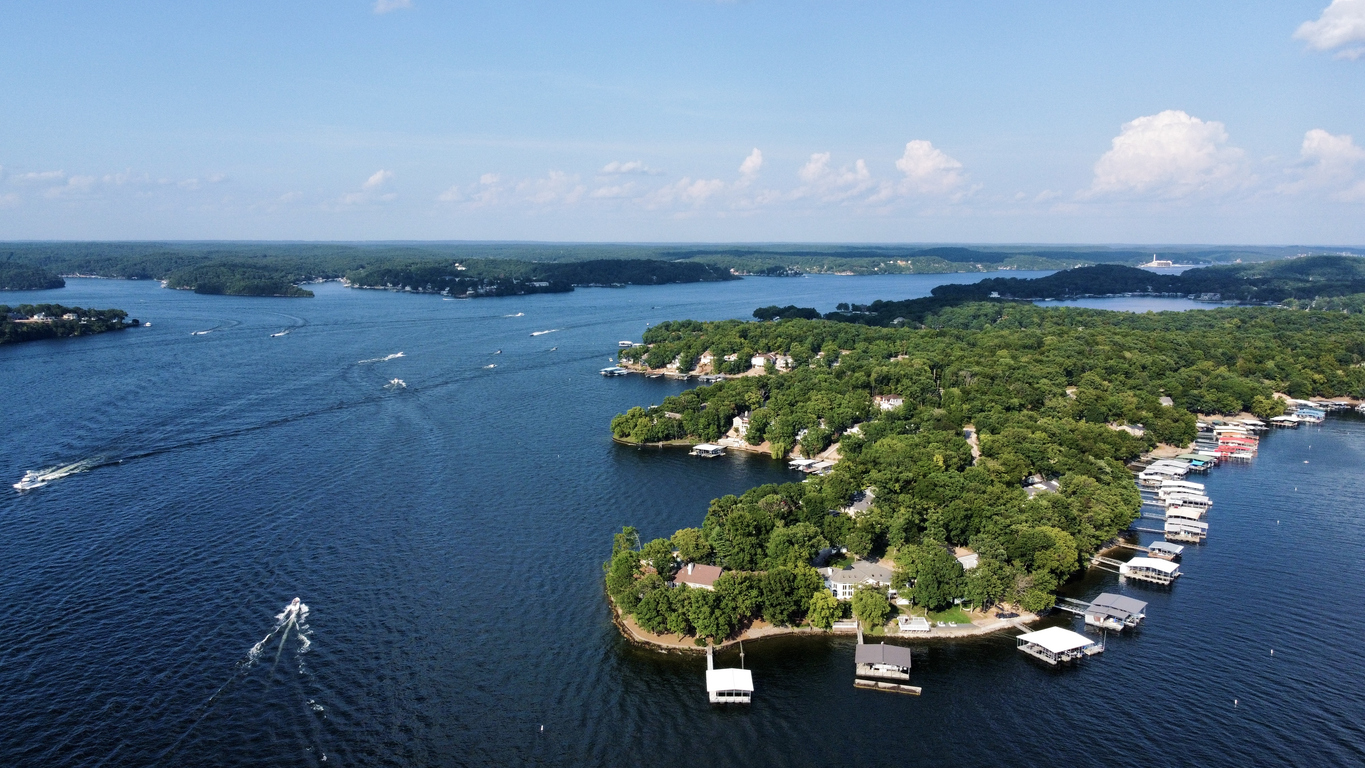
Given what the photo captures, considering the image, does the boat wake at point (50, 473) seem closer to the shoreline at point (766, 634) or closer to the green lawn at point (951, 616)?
the shoreline at point (766, 634)

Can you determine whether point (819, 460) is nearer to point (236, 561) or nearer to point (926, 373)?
point (926, 373)

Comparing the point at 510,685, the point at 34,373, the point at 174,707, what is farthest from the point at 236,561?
the point at 34,373

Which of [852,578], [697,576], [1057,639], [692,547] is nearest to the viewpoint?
[1057,639]

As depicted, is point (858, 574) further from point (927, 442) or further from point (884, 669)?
point (927, 442)

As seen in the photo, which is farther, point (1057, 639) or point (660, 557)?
point (660, 557)

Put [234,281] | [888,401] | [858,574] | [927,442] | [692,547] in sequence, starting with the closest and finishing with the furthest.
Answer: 1. [858,574]
2. [692,547]
3. [927,442]
4. [888,401]
5. [234,281]

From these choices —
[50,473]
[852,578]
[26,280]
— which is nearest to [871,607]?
[852,578]

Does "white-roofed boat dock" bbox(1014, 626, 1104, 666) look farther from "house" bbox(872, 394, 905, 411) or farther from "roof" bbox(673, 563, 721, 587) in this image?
"house" bbox(872, 394, 905, 411)
